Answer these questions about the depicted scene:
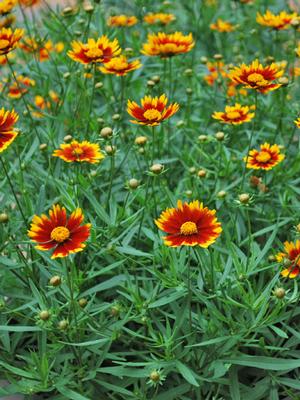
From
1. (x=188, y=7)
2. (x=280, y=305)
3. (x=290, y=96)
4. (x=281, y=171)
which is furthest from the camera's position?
(x=188, y=7)

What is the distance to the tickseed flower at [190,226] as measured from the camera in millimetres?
1490

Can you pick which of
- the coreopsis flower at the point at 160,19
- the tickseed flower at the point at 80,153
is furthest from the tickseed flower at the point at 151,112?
the coreopsis flower at the point at 160,19

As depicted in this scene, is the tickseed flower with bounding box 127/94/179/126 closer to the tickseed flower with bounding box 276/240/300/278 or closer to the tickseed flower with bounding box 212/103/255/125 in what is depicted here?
the tickseed flower with bounding box 212/103/255/125

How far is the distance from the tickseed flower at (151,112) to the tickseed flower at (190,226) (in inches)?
11.6

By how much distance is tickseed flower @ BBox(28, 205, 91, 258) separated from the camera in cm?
150

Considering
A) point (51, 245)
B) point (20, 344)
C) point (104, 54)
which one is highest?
point (104, 54)

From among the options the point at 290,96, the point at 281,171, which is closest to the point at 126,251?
the point at 281,171

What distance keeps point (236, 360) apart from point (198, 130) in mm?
1211

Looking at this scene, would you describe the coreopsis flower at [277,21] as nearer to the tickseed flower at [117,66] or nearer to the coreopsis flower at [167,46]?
the coreopsis flower at [167,46]

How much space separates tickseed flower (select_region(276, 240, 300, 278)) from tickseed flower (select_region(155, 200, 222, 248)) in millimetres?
277

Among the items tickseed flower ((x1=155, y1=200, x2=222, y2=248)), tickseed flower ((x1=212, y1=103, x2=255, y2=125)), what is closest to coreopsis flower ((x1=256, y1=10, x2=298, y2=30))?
tickseed flower ((x1=212, y1=103, x2=255, y2=125))

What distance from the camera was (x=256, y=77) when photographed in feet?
6.08

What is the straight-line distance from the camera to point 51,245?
1531mm

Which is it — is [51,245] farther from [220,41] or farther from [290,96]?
[220,41]
